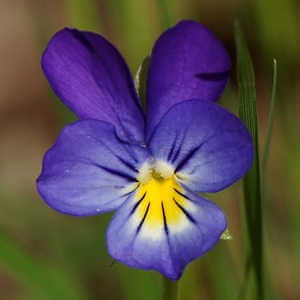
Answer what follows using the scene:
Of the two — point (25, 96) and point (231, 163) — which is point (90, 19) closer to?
point (231, 163)

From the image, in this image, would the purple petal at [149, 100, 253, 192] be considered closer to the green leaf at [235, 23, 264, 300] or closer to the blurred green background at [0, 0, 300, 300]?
the green leaf at [235, 23, 264, 300]

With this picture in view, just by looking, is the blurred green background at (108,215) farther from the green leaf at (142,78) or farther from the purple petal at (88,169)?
the green leaf at (142,78)

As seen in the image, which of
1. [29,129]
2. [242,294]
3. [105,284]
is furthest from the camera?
[29,129]

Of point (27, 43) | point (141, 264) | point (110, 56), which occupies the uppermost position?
point (110, 56)

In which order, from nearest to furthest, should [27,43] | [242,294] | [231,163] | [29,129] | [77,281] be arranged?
[231,163]
[242,294]
[77,281]
[29,129]
[27,43]

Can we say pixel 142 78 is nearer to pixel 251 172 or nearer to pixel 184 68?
pixel 184 68

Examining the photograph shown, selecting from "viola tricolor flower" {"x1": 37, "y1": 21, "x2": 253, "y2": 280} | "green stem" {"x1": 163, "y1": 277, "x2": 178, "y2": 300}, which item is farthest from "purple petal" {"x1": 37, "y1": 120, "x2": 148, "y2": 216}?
"green stem" {"x1": 163, "y1": 277, "x2": 178, "y2": 300}

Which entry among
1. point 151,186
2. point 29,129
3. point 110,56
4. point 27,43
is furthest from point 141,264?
point 27,43
